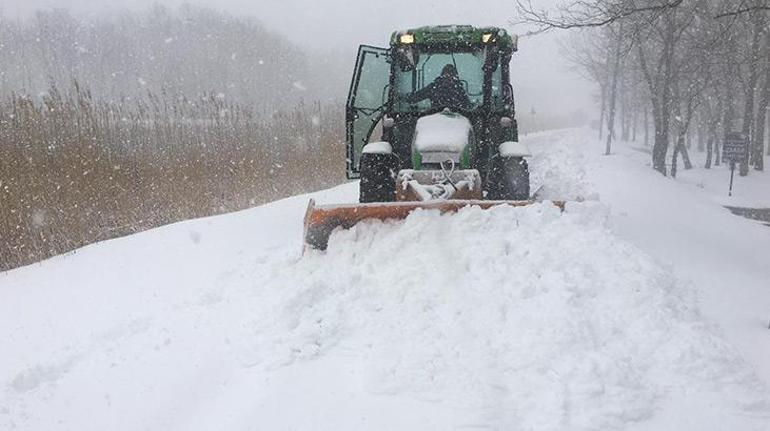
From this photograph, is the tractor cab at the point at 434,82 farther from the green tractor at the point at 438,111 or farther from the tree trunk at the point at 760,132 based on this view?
the tree trunk at the point at 760,132

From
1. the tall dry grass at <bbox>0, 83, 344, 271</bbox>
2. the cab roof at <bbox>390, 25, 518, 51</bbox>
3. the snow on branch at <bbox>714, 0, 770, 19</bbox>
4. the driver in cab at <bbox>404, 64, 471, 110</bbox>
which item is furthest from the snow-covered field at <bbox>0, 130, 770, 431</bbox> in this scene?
the snow on branch at <bbox>714, 0, 770, 19</bbox>

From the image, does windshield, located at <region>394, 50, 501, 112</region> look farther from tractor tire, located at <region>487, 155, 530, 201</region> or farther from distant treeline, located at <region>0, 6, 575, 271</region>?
distant treeline, located at <region>0, 6, 575, 271</region>

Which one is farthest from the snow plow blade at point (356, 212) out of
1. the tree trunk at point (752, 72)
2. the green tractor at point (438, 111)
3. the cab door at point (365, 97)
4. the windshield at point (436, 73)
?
the tree trunk at point (752, 72)

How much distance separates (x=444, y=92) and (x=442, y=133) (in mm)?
825

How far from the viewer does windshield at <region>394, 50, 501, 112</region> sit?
6297 millimetres

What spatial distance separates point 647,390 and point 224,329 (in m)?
2.37

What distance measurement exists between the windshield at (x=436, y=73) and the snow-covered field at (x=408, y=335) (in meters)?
1.86

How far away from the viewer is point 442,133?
5.36m

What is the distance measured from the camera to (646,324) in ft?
10.6

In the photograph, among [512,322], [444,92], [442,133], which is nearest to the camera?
[512,322]

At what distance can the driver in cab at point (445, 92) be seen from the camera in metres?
5.99

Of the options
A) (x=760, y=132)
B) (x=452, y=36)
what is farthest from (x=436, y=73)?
(x=760, y=132)

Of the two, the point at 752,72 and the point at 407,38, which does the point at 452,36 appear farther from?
the point at 752,72

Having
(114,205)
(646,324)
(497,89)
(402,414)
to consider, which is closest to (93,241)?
(114,205)
